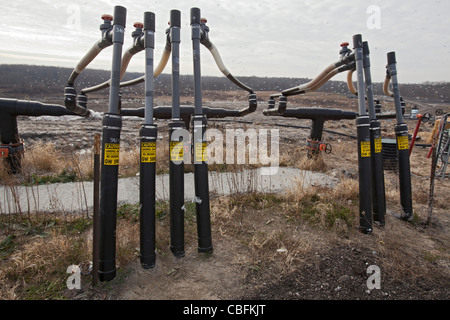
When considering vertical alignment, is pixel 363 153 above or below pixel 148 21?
below

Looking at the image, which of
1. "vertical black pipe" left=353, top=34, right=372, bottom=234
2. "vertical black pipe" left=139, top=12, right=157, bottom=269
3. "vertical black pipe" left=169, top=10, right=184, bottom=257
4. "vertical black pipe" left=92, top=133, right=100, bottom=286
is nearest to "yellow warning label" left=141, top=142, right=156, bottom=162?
"vertical black pipe" left=139, top=12, right=157, bottom=269

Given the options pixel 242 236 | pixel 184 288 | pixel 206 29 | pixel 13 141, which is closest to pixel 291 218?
pixel 242 236

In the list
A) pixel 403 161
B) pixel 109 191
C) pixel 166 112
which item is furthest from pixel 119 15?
pixel 403 161

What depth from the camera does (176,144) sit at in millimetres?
2539

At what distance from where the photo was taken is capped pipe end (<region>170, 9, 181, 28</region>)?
2.59 meters

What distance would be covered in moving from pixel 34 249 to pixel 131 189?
7.15ft

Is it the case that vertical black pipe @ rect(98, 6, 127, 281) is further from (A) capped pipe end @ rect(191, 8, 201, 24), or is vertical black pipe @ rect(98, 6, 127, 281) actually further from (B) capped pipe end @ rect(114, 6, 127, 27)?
(A) capped pipe end @ rect(191, 8, 201, 24)

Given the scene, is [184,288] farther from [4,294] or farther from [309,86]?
[309,86]

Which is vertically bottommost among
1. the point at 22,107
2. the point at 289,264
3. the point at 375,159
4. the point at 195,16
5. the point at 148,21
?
the point at 289,264

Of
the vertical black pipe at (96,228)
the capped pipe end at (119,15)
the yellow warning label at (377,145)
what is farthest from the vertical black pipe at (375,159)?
the vertical black pipe at (96,228)

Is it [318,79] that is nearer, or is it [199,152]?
[199,152]

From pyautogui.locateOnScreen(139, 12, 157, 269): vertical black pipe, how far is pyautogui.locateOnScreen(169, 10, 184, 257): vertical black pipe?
167 mm

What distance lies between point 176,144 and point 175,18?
3.59 ft

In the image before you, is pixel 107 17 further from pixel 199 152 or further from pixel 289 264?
pixel 289 264
